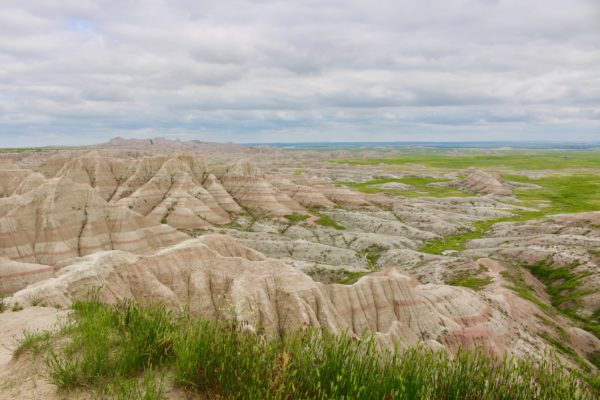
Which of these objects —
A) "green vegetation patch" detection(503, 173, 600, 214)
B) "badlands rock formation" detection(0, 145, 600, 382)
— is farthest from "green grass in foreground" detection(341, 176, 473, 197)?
"green vegetation patch" detection(503, 173, 600, 214)

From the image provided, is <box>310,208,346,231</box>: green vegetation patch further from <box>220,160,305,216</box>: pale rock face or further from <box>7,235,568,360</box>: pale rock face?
<box>7,235,568,360</box>: pale rock face

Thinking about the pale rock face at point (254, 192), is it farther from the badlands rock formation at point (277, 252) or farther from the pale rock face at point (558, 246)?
the pale rock face at point (558, 246)

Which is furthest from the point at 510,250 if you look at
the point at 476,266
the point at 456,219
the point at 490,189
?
the point at 490,189

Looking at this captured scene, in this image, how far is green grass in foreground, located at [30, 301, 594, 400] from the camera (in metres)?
6.31

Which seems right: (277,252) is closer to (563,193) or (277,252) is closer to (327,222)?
(327,222)

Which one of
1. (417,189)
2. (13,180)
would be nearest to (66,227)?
(13,180)

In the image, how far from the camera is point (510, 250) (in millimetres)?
71375

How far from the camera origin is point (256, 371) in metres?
6.25

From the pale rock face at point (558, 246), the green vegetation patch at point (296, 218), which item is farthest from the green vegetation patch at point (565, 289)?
the green vegetation patch at point (296, 218)

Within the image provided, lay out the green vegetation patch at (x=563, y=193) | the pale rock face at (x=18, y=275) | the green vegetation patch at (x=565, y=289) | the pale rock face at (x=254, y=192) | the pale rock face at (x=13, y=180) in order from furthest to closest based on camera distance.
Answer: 1. the green vegetation patch at (x=563, y=193)
2. the pale rock face at (x=254, y=192)
3. the pale rock face at (x=13, y=180)
4. the green vegetation patch at (x=565, y=289)
5. the pale rock face at (x=18, y=275)

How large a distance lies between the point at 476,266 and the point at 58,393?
6319 centimetres

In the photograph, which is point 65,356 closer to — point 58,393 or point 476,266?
point 58,393

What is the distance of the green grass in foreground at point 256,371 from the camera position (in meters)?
6.31

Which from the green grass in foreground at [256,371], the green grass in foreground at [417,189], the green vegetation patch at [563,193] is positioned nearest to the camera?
the green grass in foreground at [256,371]
